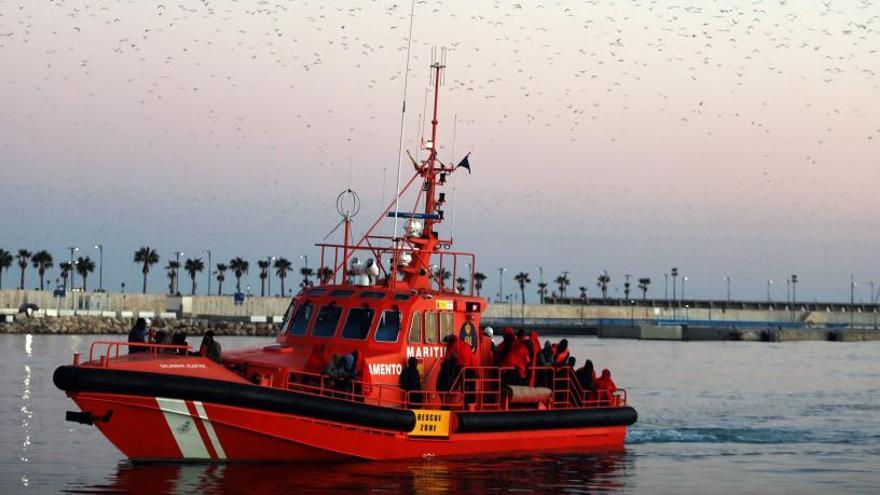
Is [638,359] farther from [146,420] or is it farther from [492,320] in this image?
[492,320]

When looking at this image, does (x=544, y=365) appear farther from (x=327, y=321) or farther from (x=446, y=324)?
(x=327, y=321)

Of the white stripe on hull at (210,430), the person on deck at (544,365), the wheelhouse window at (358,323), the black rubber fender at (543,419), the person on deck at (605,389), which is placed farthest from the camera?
the person on deck at (605,389)

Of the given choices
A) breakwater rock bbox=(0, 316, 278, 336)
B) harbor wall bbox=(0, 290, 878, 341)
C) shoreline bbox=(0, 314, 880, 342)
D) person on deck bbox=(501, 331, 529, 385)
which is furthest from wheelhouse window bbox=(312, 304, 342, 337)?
harbor wall bbox=(0, 290, 878, 341)

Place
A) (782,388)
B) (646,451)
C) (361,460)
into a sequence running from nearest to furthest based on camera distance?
(361,460) → (646,451) → (782,388)

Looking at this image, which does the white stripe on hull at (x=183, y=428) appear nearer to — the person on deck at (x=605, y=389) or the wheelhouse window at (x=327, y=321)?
the wheelhouse window at (x=327, y=321)

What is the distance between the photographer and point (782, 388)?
47.4 meters

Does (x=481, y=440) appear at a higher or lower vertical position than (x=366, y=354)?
lower

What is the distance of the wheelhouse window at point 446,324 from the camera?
20750mm

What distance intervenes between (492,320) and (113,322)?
5543cm

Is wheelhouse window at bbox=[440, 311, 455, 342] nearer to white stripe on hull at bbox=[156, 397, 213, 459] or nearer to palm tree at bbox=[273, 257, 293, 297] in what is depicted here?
white stripe on hull at bbox=[156, 397, 213, 459]

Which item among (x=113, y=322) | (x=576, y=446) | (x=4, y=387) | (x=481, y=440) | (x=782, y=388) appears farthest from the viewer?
(x=113, y=322)

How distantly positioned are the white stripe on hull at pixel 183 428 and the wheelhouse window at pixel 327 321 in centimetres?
290

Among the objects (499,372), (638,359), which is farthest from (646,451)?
(638,359)

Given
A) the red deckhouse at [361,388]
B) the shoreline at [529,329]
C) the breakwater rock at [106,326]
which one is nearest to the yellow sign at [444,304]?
the red deckhouse at [361,388]
